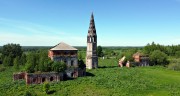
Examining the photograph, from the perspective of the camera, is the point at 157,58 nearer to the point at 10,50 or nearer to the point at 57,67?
the point at 57,67

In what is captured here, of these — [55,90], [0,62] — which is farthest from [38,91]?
[0,62]

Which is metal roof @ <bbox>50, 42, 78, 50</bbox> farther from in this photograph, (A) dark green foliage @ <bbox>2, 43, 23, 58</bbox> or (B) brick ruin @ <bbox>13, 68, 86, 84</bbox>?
(A) dark green foliage @ <bbox>2, 43, 23, 58</bbox>

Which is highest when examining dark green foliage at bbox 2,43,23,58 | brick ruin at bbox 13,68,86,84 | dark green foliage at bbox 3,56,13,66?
dark green foliage at bbox 2,43,23,58

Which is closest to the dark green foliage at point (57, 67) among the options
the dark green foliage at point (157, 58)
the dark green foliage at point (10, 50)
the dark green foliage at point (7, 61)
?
the dark green foliage at point (7, 61)

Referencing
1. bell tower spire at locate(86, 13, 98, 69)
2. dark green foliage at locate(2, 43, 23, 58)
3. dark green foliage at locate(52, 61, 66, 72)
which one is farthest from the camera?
dark green foliage at locate(2, 43, 23, 58)

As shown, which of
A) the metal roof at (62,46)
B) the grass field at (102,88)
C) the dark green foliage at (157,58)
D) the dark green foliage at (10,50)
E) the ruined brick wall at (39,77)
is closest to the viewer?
the grass field at (102,88)

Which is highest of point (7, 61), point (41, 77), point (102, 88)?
point (7, 61)

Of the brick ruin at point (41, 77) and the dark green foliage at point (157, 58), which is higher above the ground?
the dark green foliage at point (157, 58)

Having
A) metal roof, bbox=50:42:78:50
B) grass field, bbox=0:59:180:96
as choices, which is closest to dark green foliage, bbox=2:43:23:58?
metal roof, bbox=50:42:78:50

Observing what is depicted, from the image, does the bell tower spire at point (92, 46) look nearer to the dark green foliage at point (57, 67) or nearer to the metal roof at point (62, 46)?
the metal roof at point (62, 46)

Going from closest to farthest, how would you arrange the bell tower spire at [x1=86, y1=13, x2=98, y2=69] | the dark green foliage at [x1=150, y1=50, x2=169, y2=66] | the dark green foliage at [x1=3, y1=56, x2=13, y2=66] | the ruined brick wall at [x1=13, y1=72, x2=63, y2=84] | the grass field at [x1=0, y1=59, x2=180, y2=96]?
the grass field at [x1=0, y1=59, x2=180, y2=96] < the ruined brick wall at [x1=13, y1=72, x2=63, y2=84] < the bell tower spire at [x1=86, y1=13, x2=98, y2=69] < the dark green foliage at [x1=3, y1=56, x2=13, y2=66] < the dark green foliage at [x1=150, y1=50, x2=169, y2=66]

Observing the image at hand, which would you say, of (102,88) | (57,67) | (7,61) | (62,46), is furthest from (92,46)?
(7,61)

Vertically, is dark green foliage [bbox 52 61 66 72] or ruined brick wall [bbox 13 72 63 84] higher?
dark green foliage [bbox 52 61 66 72]
